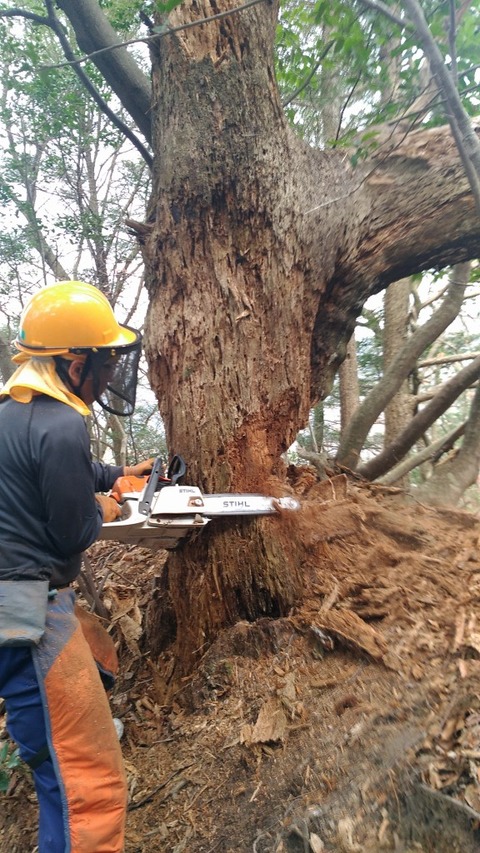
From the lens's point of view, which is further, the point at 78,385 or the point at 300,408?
the point at 300,408

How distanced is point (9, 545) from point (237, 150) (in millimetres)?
2001

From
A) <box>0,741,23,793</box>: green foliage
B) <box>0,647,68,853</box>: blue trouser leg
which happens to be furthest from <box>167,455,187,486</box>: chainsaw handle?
<box>0,741,23,793</box>: green foliage

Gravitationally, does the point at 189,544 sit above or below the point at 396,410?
below

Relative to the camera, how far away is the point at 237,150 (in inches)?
92.0

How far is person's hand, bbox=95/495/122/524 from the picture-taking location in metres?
1.98

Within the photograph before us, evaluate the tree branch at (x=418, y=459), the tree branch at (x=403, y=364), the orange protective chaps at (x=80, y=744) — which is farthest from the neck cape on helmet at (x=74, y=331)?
the tree branch at (x=418, y=459)

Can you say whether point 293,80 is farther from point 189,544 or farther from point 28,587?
point 28,587

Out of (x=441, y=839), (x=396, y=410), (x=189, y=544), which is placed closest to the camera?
(x=441, y=839)

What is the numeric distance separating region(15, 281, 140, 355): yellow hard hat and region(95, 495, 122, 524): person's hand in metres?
0.61

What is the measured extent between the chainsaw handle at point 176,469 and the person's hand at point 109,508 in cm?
26

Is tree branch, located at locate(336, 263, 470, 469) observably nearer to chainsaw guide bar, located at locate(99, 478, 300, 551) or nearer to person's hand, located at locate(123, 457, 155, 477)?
chainsaw guide bar, located at locate(99, 478, 300, 551)

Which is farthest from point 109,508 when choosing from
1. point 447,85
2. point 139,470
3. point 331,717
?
point 447,85

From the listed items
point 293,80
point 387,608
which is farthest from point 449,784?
point 293,80

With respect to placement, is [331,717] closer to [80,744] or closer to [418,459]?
[80,744]
